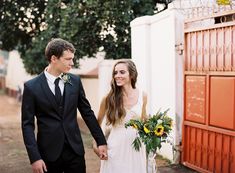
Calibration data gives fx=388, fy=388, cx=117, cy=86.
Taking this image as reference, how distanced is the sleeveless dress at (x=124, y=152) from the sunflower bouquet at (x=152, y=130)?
0.29 m

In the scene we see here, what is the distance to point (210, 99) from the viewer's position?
5.76 m

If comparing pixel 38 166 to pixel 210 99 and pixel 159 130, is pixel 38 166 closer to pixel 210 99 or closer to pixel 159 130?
pixel 159 130

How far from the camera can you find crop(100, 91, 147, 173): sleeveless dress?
405 centimetres

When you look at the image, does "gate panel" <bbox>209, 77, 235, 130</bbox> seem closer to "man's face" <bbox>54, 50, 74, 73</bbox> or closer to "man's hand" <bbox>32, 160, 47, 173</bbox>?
"man's face" <bbox>54, 50, 74, 73</bbox>

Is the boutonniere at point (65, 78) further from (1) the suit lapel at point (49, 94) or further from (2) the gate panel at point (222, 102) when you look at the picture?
(2) the gate panel at point (222, 102)

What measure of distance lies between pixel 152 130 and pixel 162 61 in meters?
3.73

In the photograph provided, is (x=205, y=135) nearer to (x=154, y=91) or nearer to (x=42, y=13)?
(x=154, y=91)

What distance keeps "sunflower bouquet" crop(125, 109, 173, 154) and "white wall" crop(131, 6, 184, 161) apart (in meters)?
3.03

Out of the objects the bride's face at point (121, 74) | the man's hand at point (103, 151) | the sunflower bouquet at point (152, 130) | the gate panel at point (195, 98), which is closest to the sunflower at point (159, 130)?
the sunflower bouquet at point (152, 130)

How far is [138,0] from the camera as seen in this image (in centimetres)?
1004

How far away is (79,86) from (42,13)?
10596mm

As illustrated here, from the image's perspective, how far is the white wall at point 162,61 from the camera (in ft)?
22.1

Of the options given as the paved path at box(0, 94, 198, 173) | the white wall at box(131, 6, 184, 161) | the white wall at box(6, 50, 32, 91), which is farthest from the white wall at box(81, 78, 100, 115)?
the white wall at box(6, 50, 32, 91)

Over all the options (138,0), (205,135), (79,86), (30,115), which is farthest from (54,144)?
(138,0)
